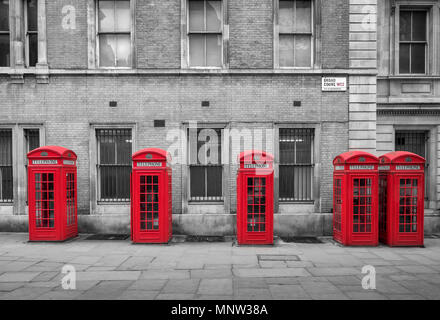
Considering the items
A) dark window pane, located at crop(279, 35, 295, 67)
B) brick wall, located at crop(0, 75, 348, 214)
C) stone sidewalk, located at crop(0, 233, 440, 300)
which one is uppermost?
dark window pane, located at crop(279, 35, 295, 67)

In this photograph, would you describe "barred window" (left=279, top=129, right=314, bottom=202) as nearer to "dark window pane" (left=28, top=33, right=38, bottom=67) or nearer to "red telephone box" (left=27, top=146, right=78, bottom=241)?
"red telephone box" (left=27, top=146, right=78, bottom=241)

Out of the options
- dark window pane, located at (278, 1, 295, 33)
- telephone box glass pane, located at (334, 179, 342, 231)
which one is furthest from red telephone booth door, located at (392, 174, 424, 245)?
dark window pane, located at (278, 1, 295, 33)

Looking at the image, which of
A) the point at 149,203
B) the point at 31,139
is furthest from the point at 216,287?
the point at 31,139

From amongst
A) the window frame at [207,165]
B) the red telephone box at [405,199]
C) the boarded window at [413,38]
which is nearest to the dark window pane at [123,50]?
the window frame at [207,165]

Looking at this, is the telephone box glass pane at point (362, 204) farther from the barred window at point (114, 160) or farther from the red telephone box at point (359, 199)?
the barred window at point (114, 160)

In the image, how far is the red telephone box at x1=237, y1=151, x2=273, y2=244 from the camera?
8.30m

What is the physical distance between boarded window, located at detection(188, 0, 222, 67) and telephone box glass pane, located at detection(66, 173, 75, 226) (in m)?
5.25

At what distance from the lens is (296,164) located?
33.6 feet

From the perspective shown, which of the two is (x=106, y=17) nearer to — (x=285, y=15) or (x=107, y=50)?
(x=107, y=50)

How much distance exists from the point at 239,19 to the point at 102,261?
8199 mm

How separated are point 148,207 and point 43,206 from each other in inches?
119

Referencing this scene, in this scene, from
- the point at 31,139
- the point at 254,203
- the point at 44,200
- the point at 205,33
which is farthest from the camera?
the point at 31,139

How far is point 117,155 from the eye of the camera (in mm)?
Answer: 10281

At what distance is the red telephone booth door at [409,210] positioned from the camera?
8328mm
